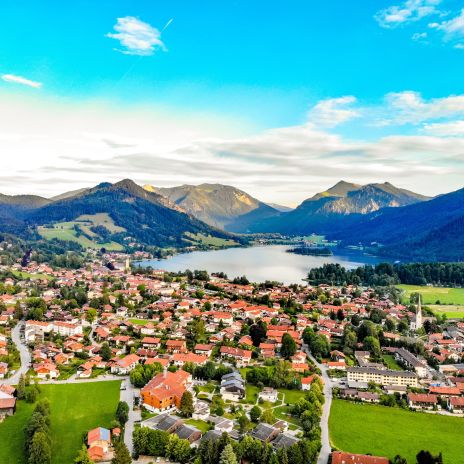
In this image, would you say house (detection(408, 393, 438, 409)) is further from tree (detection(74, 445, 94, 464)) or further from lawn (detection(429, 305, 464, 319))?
lawn (detection(429, 305, 464, 319))

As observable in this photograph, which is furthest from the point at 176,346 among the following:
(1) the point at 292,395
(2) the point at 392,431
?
(2) the point at 392,431

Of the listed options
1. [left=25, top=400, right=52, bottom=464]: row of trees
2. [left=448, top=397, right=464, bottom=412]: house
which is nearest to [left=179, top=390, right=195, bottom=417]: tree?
[left=25, top=400, right=52, bottom=464]: row of trees

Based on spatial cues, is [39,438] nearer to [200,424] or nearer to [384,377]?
[200,424]

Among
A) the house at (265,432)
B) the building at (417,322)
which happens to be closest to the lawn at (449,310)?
the building at (417,322)

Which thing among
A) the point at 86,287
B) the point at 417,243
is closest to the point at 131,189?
the point at 417,243

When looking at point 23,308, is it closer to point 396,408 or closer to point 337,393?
point 337,393
